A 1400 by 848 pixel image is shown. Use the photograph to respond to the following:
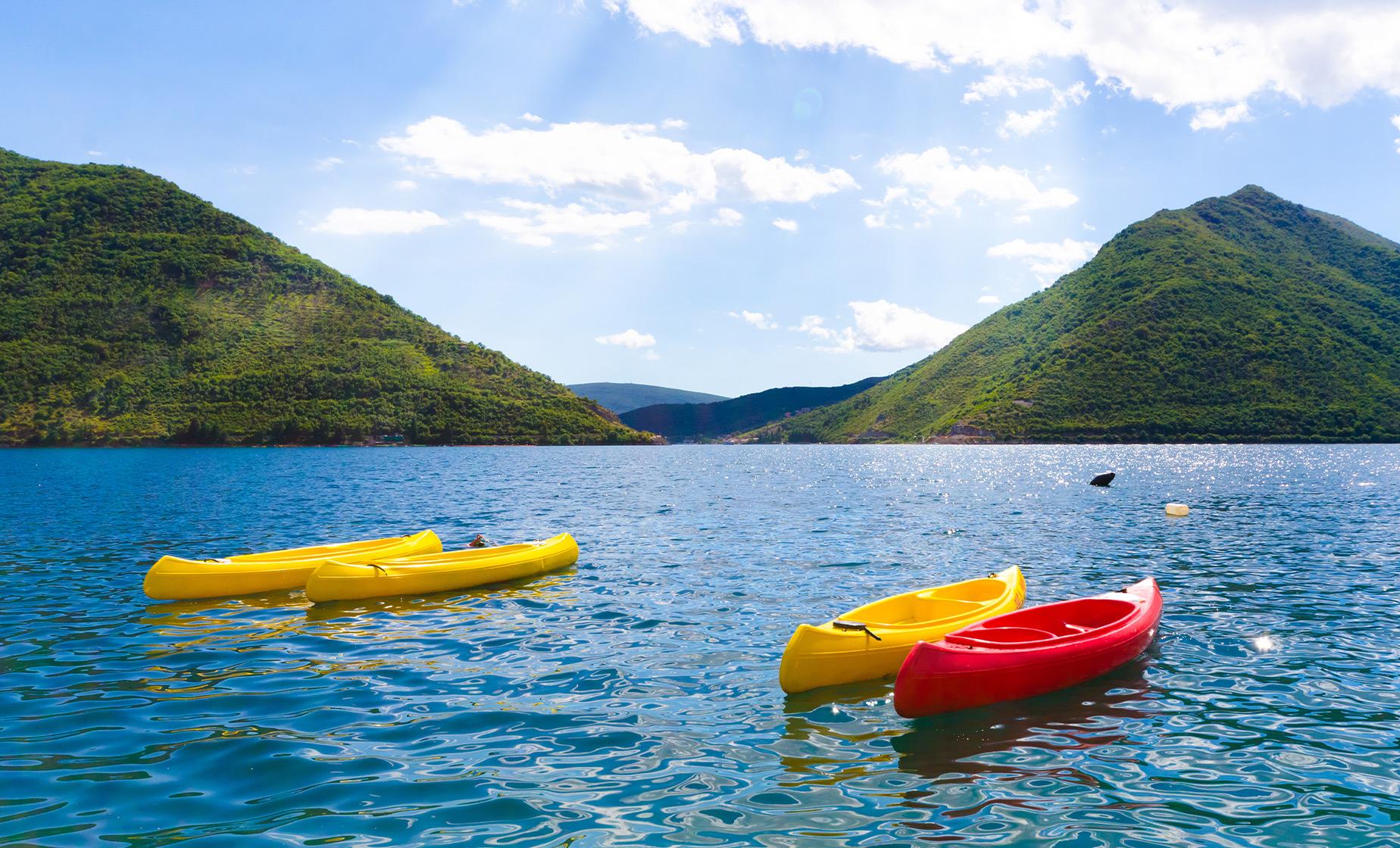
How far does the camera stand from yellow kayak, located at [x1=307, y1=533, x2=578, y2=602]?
693 inches

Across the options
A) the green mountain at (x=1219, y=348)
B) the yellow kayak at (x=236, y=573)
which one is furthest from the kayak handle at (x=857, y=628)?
the green mountain at (x=1219, y=348)

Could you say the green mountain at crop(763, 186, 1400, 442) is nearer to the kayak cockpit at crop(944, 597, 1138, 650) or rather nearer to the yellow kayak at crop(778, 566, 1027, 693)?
the kayak cockpit at crop(944, 597, 1138, 650)

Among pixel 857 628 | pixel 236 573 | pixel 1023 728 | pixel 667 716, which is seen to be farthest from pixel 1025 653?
pixel 236 573

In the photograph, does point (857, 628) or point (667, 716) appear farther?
point (857, 628)

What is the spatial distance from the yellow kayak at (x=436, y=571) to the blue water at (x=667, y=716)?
18.8 inches

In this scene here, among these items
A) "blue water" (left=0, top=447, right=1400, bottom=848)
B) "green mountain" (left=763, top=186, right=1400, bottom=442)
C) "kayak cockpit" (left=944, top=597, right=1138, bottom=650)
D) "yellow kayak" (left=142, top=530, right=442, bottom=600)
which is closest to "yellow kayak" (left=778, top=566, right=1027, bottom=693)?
"blue water" (left=0, top=447, right=1400, bottom=848)

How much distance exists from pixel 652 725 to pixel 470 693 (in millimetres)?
3001

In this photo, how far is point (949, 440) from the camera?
18275cm

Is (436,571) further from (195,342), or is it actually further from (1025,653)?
(195,342)

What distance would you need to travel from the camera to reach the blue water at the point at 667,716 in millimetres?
7219

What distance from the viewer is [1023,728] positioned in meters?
9.92

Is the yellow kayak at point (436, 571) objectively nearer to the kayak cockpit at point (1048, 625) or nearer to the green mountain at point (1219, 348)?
the kayak cockpit at point (1048, 625)

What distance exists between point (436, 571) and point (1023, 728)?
14104 millimetres

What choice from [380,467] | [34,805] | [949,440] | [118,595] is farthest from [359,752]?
[949,440]
